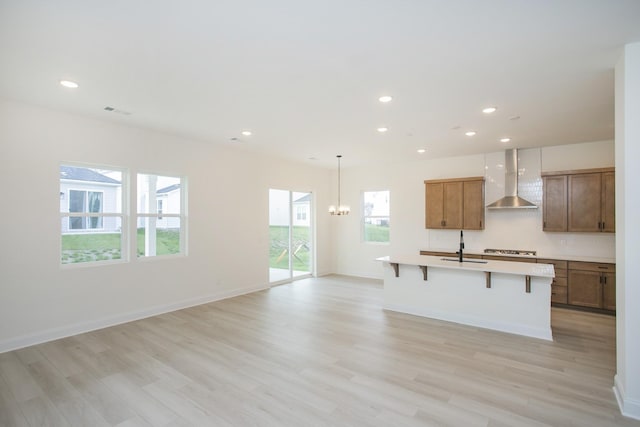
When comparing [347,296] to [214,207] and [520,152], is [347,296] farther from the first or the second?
[520,152]

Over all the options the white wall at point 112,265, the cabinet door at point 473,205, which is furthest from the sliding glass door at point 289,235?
the cabinet door at point 473,205

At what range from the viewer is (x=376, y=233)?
8.51 metres

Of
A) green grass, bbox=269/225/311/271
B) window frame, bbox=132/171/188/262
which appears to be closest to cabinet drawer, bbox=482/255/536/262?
green grass, bbox=269/225/311/271

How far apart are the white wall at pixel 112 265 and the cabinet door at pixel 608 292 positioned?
5983 millimetres

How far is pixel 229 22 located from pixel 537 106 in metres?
3.66

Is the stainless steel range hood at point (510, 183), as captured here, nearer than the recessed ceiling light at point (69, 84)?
No

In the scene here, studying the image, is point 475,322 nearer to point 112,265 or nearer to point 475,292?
point 475,292

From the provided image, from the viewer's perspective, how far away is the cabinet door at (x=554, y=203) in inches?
229

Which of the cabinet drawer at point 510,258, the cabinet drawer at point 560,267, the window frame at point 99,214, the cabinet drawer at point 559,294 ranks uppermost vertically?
the window frame at point 99,214

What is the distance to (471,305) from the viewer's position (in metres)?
4.77

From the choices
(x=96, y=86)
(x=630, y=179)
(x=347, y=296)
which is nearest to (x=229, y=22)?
(x=96, y=86)

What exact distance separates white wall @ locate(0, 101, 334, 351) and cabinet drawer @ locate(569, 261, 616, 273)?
18.5ft

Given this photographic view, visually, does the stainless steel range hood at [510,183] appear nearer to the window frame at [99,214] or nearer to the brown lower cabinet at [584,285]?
the brown lower cabinet at [584,285]

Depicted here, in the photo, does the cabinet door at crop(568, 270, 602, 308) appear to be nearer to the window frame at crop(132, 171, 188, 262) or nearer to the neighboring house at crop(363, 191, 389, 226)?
the neighboring house at crop(363, 191, 389, 226)
